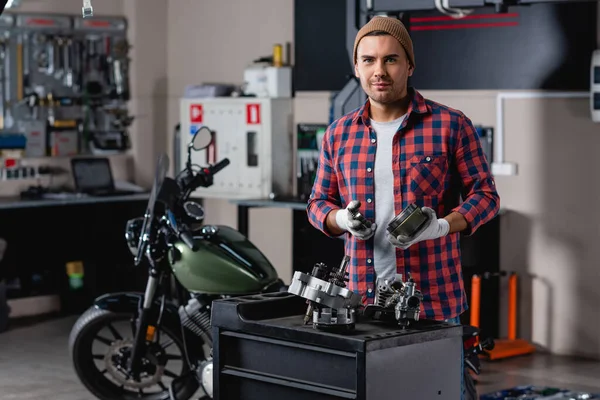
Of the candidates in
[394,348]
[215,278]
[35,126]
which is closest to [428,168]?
[394,348]

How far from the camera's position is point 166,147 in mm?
8438

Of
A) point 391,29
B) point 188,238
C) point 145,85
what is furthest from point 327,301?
point 145,85

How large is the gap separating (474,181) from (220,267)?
172 cm

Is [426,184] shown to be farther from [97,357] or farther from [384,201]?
[97,357]

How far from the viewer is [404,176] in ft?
9.66

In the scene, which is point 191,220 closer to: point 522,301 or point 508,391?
point 508,391

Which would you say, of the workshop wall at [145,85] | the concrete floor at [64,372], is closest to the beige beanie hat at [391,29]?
the concrete floor at [64,372]

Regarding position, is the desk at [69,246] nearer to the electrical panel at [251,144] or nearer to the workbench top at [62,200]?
the workbench top at [62,200]

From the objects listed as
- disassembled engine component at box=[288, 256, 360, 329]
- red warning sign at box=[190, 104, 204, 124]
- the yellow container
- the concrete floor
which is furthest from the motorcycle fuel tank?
red warning sign at box=[190, 104, 204, 124]

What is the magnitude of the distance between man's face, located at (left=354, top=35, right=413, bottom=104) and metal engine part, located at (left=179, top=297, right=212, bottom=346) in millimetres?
1871

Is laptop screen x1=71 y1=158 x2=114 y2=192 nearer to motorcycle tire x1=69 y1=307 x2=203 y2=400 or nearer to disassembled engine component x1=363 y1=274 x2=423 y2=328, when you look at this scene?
motorcycle tire x1=69 y1=307 x2=203 y2=400

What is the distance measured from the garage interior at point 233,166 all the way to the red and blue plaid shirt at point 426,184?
29 centimetres

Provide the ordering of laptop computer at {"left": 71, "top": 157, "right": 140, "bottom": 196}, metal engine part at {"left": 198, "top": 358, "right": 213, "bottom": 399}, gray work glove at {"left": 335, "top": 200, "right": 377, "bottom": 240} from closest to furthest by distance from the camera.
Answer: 1. gray work glove at {"left": 335, "top": 200, "right": 377, "bottom": 240}
2. metal engine part at {"left": 198, "top": 358, "right": 213, "bottom": 399}
3. laptop computer at {"left": 71, "top": 157, "right": 140, "bottom": 196}

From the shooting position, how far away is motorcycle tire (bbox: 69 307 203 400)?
15.6 ft
